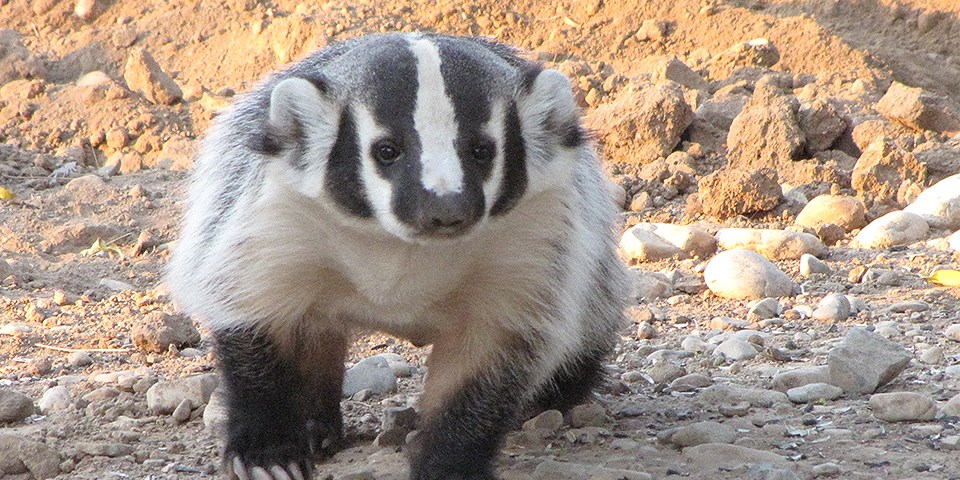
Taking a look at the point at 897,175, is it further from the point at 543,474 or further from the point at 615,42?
the point at 543,474

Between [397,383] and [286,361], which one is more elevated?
[286,361]

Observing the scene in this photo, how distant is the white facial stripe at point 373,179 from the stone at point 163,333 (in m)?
1.81

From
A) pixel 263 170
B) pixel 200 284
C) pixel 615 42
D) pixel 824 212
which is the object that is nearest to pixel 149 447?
pixel 200 284

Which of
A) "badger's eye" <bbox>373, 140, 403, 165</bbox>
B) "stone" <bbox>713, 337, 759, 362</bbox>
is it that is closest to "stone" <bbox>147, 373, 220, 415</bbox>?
"badger's eye" <bbox>373, 140, 403, 165</bbox>

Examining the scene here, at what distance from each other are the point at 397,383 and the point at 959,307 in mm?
1981

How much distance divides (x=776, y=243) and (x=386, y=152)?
9.72 feet

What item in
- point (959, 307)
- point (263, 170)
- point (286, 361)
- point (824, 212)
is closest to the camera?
point (263, 170)

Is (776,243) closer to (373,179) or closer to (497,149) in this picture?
(497,149)

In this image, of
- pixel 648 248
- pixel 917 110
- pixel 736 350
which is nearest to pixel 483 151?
pixel 736 350

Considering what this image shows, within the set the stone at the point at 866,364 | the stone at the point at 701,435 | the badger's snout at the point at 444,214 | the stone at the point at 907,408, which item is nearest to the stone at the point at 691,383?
the stone at the point at 866,364

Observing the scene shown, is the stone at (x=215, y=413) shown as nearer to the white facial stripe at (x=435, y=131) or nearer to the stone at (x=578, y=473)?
the stone at (x=578, y=473)

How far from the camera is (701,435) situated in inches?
133

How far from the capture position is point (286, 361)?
3342mm

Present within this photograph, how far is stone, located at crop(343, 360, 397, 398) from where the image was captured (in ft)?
13.6
